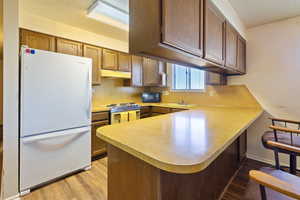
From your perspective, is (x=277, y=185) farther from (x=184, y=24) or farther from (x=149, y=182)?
(x=184, y=24)

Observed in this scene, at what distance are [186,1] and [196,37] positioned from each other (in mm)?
284

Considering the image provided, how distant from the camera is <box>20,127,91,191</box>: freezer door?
1.70 m

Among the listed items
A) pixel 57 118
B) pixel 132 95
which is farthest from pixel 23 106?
pixel 132 95

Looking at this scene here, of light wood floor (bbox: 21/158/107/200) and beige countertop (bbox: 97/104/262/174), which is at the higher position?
beige countertop (bbox: 97/104/262/174)

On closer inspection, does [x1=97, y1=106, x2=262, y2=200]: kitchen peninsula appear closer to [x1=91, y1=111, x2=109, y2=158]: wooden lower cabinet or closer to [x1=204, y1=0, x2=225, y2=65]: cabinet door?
[x1=204, y1=0, x2=225, y2=65]: cabinet door

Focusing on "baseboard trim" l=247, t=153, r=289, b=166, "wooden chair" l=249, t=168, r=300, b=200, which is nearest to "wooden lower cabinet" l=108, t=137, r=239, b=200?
"wooden chair" l=249, t=168, r=300, b=200

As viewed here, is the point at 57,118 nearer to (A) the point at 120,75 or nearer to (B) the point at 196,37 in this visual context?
(A) the point at 120,75

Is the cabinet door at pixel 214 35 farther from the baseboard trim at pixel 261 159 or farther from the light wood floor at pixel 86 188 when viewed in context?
the baseboard trim at pixel 261 159

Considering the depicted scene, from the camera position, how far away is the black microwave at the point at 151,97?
156 inches

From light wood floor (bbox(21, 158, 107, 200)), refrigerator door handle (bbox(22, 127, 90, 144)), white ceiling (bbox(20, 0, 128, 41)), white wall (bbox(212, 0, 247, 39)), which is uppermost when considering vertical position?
white ceiling (bbox(20, 0, 128, 41))

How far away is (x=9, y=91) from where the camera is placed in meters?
1.58

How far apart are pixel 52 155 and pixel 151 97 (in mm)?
2580

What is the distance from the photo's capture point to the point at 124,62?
10.8ft

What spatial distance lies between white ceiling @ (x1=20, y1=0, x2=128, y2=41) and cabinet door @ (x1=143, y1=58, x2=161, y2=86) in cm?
111
